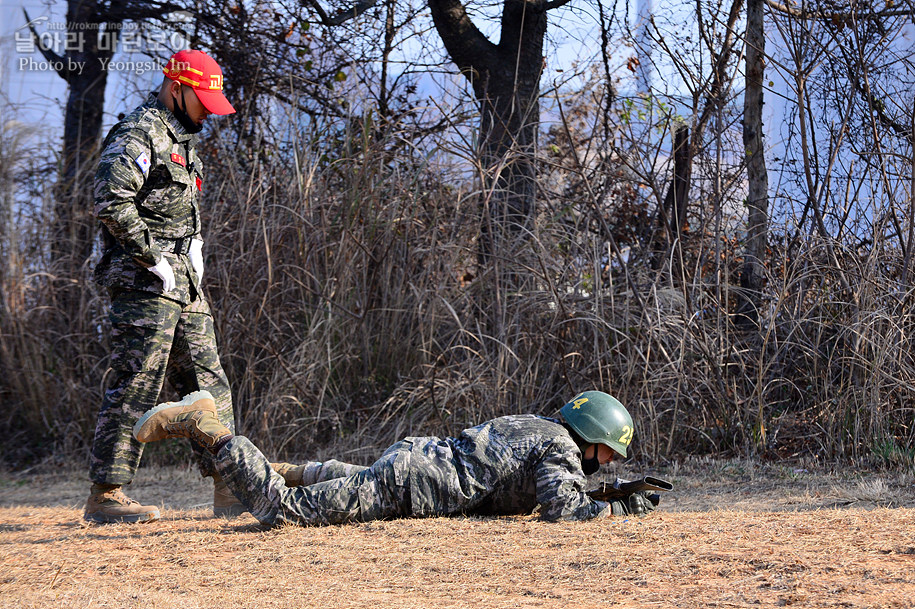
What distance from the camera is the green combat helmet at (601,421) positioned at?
3.92m

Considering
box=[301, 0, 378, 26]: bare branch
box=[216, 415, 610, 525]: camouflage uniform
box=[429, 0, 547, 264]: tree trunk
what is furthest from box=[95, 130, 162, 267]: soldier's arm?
box=[301, 0, 378, 26]: bare branch

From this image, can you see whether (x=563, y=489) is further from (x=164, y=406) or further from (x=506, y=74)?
(x=506, y=74)

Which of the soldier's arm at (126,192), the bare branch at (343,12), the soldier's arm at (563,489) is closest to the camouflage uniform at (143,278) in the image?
the soldier's arm at (126,192)

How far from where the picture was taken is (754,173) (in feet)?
21.6

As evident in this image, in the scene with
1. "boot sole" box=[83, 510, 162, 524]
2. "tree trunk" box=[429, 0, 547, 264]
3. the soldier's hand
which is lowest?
"boot sole" box=[83, 510, 162, 524]

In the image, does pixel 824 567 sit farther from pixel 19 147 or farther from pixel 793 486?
pixel 19 147

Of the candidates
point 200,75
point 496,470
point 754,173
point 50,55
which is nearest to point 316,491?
point 496,470

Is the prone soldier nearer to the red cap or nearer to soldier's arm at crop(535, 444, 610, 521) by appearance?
soldier's arm at crop(535, 444, 610, 521)

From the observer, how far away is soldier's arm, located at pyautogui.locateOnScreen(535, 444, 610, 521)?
12.2ft

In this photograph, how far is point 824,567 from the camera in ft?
9.04

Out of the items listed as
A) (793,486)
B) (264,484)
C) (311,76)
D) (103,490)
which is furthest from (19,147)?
(793,486)

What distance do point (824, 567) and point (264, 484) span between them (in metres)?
2.17

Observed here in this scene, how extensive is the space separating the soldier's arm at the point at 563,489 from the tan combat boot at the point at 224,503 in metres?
1.51

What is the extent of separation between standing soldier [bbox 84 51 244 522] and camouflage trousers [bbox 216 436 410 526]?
568 mm
